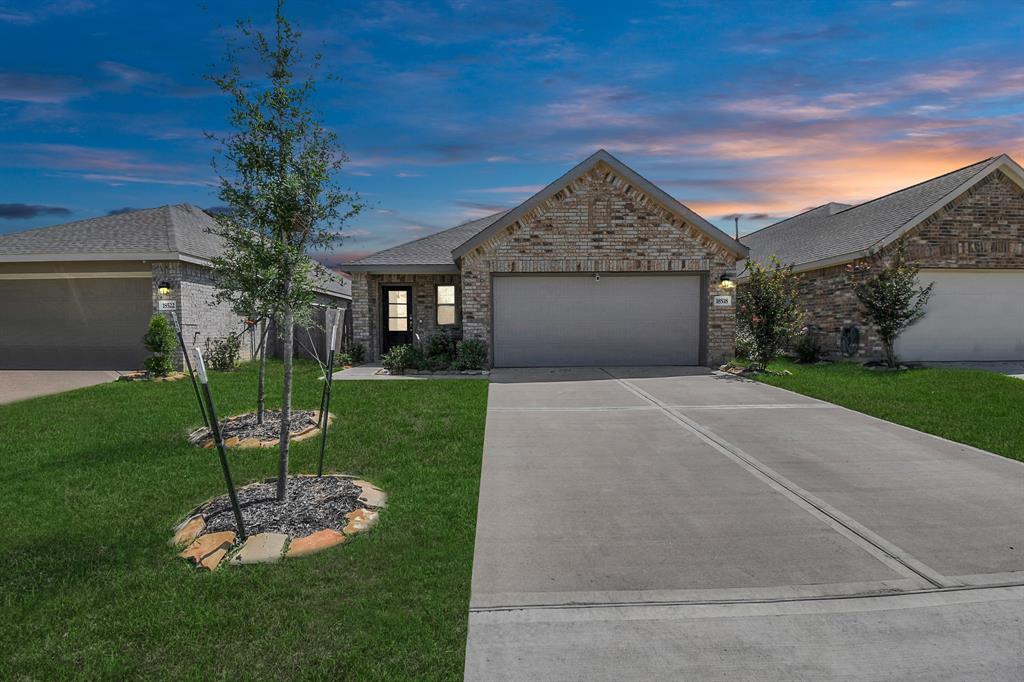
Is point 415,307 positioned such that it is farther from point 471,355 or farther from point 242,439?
point 242,439

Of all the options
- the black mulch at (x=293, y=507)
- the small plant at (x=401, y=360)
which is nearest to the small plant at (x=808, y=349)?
the small plant at (x=401, y=360)

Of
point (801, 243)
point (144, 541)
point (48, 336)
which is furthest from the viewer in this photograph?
point (801, 243)

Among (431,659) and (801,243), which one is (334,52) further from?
(801,243)

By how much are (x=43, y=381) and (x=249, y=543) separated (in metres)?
12.5

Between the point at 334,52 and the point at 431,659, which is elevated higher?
the point at 334,52

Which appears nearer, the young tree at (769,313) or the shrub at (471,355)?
the young tree at (769,313)

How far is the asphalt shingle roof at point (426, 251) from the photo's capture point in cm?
1633

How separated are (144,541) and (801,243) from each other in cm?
2101

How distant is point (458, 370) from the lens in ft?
46.8

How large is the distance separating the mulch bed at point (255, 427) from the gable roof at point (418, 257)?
7588 millimetres

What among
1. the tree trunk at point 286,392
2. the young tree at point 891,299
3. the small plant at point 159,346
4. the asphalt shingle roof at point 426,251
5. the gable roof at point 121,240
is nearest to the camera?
the tree trunk at point 286,392

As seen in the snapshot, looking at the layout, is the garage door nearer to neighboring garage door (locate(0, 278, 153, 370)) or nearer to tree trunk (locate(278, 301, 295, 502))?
neighboring garage door (locate(0, 278, 153, 370))

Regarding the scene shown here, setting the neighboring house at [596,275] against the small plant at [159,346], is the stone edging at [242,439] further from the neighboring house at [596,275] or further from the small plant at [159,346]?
the neighboring house at [596,275]

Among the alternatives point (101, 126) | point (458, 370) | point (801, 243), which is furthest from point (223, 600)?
point (801, 243)
